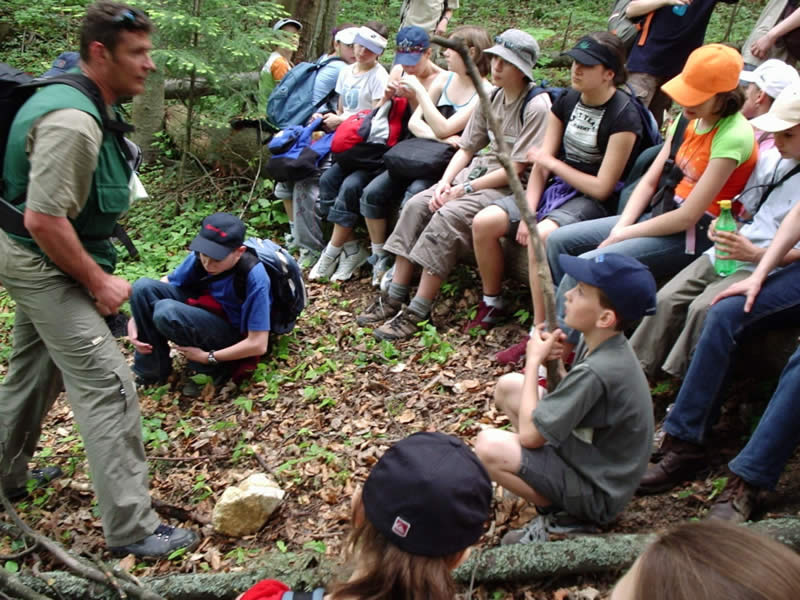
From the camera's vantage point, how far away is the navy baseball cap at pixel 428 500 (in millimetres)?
1702

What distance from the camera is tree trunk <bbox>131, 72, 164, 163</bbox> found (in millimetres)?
8938

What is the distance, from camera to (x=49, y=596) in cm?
320

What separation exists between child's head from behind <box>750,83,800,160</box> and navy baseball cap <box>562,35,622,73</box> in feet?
4.21

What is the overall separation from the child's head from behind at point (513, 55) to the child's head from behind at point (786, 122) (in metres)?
2.05

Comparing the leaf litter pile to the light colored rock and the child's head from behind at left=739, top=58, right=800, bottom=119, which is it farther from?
the child's head from behind at left=739, top=58, right=800, bottom=119

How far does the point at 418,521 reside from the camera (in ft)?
5.57

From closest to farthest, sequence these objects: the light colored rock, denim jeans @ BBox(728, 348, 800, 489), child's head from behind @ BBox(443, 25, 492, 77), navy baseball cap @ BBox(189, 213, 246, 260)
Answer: denim jeans @ BBox(728, 348, 800, 489) < the light colored rock < navy baseball cap @ BBox(189, 213, 246, 260) < child's head from behind @ BBox(443, 25, 492, 77)

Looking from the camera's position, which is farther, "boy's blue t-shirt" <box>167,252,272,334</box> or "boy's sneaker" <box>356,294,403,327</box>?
"boy's sneaker" <box>356,294,403,327</box>

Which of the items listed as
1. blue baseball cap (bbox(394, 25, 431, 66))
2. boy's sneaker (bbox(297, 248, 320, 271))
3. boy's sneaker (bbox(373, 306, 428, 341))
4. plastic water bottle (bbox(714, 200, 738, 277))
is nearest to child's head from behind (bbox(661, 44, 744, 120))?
→ plastic water bottle (bbox(714, 200, 738, 277))

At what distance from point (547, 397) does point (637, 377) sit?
40cm

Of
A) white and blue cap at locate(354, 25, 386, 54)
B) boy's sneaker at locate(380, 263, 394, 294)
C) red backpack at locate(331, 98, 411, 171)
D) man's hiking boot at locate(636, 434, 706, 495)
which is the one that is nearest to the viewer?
man's hiking boot at locate(636, 434, 706, 495)

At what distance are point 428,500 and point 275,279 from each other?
11.8ft

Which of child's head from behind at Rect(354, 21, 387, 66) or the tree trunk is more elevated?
child's head from behind at Rect(354, 21, 387, 66)

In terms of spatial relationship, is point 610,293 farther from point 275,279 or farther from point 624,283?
point 275,279
